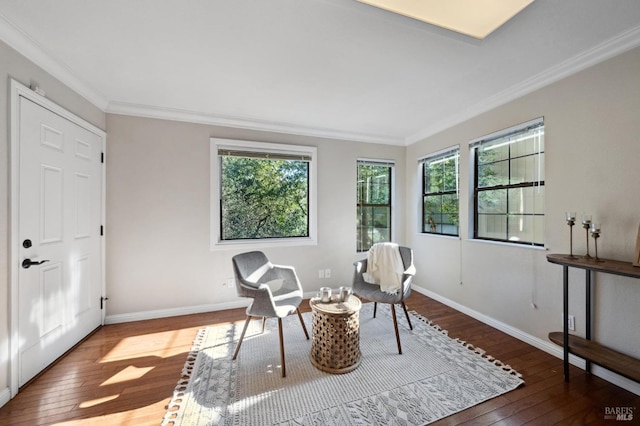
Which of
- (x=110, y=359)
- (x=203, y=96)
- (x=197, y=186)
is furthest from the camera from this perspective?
(x=197, y=186)

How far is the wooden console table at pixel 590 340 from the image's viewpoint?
1.59 meters

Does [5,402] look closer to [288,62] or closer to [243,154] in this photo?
[243,154]

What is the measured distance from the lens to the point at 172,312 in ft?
9.84

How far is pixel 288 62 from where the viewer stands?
2018 millimetres

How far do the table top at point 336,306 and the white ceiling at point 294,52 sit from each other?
1925 mm

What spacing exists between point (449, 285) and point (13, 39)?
4534 mm

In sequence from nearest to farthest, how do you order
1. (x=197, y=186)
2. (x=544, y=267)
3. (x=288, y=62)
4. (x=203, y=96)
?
(x=288, y=62) → (x=544, y=267) → (x=203, y=96) → (x=197, y=186)

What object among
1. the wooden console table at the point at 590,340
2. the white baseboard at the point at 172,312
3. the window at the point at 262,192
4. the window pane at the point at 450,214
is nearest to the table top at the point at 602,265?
the wooden console table at the point at 590,340

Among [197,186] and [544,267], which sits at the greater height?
[197,186]

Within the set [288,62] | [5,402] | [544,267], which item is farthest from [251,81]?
[544,267]

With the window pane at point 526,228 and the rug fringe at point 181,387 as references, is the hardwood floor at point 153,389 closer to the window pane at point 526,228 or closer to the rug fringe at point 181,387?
the rug fringe at point 181,387

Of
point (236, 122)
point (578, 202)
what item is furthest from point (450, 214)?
point (236, 122)

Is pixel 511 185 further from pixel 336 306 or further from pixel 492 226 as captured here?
pixel 336 306

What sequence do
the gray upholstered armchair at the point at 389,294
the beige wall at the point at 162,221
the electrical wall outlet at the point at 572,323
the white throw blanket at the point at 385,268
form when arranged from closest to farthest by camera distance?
the electrical wall outlet at the point at 572,323, the gray upholstered armchair at the point at 389,294, the white throw blanket at the point at 385,268, the beige wall at the point at 162,221
